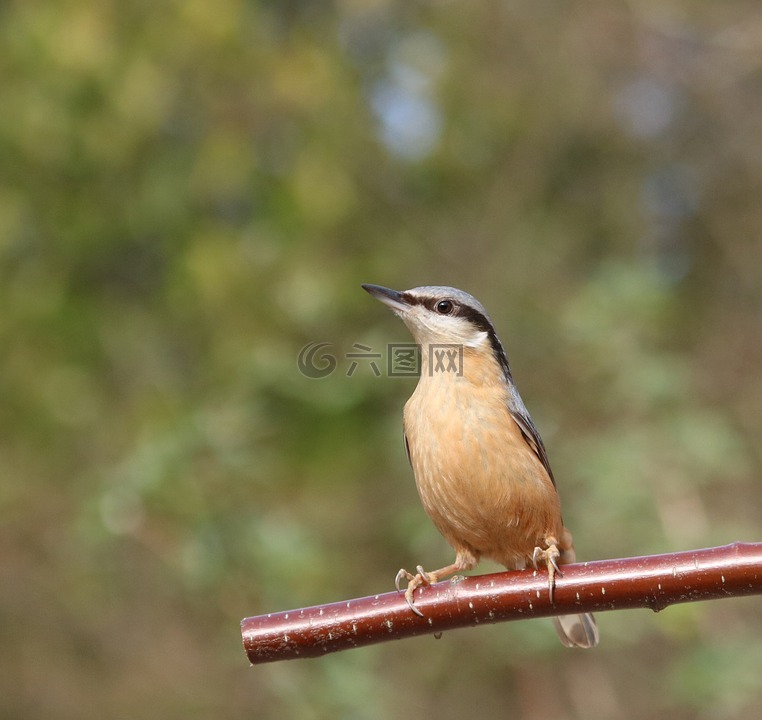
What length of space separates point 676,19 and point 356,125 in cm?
247

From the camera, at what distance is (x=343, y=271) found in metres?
6.98

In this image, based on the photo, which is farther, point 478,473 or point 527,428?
point 527,428

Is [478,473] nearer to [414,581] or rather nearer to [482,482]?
[482,482]

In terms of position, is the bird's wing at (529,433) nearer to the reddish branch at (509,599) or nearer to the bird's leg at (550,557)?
the bird's leg at (550,557)

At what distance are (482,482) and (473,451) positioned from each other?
118 millimetres

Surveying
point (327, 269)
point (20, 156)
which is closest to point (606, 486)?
point (327, 269)

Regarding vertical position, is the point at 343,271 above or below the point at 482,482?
above

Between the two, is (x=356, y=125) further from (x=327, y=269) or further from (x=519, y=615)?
(x=519, y=615)

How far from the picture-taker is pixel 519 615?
302 centimetres
